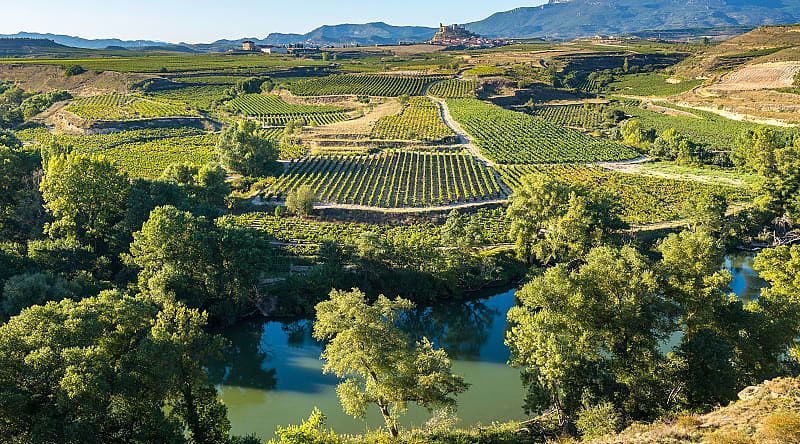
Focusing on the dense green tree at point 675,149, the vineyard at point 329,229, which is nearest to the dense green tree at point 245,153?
the vineyard at point 329,229

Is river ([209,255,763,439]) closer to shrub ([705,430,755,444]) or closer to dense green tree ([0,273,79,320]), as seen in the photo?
dense green tree ([0,273,79,320])

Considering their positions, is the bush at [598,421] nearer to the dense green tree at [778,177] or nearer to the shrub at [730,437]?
the shrub at [730,437]

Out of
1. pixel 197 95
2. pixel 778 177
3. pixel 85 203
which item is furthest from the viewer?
pixel 197 95

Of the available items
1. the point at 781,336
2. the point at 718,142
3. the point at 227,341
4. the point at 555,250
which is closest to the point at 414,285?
the point at 555,250

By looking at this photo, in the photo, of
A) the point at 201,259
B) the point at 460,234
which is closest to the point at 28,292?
the point at 201,259

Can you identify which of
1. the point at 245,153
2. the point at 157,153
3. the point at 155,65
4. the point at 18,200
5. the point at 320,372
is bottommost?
the point at 320,372

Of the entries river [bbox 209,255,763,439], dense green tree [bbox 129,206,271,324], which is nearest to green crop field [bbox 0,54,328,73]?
dense green tree [bbox 129,206,271,324]

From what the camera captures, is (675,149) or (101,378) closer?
(101,378)

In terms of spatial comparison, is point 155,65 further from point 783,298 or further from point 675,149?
point 783,298
